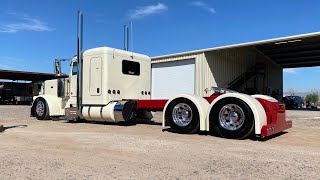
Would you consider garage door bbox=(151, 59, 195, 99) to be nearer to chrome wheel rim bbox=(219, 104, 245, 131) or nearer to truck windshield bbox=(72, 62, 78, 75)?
truck windshield bbox=(72, 62, 78, 75)

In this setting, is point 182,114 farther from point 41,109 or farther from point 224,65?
point 224,65

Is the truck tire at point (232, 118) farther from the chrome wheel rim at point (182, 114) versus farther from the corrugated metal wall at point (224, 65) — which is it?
the corrugated metal wall at point (224, 65)

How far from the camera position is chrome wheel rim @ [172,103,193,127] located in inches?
388

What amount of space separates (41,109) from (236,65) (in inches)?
758

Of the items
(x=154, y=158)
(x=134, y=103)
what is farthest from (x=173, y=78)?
(x=154, y=158)

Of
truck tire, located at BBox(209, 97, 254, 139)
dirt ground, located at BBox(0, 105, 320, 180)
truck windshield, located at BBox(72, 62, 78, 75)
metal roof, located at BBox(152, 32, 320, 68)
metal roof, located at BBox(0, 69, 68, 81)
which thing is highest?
metal roof, located at BBox(152, 32, 320, 68)

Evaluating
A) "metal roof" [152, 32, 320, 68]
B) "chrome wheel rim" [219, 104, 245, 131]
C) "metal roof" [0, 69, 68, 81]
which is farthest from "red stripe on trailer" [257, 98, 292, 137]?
"metal roof" [0, 69, 68, 81]

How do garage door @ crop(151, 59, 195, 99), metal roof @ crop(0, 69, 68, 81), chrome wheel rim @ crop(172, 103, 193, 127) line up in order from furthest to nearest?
metal roof @ crop(0, 69, 68, 81) → garage door @ crop(151, 59, 195, 99) → chrome wheel rim @ crop(172, 103, 193, 127)

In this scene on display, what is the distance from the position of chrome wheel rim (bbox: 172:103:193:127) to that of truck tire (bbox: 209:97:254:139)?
0.76m

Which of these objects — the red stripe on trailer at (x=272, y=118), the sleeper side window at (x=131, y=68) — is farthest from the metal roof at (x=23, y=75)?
the red stripe on trailer at (x=272, y=118)

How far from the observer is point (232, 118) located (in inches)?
355

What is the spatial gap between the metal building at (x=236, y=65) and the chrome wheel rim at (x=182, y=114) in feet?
44.4

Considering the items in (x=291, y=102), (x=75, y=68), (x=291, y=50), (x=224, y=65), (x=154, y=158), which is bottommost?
(x=154, y=158)

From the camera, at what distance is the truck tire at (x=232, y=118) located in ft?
28.1
